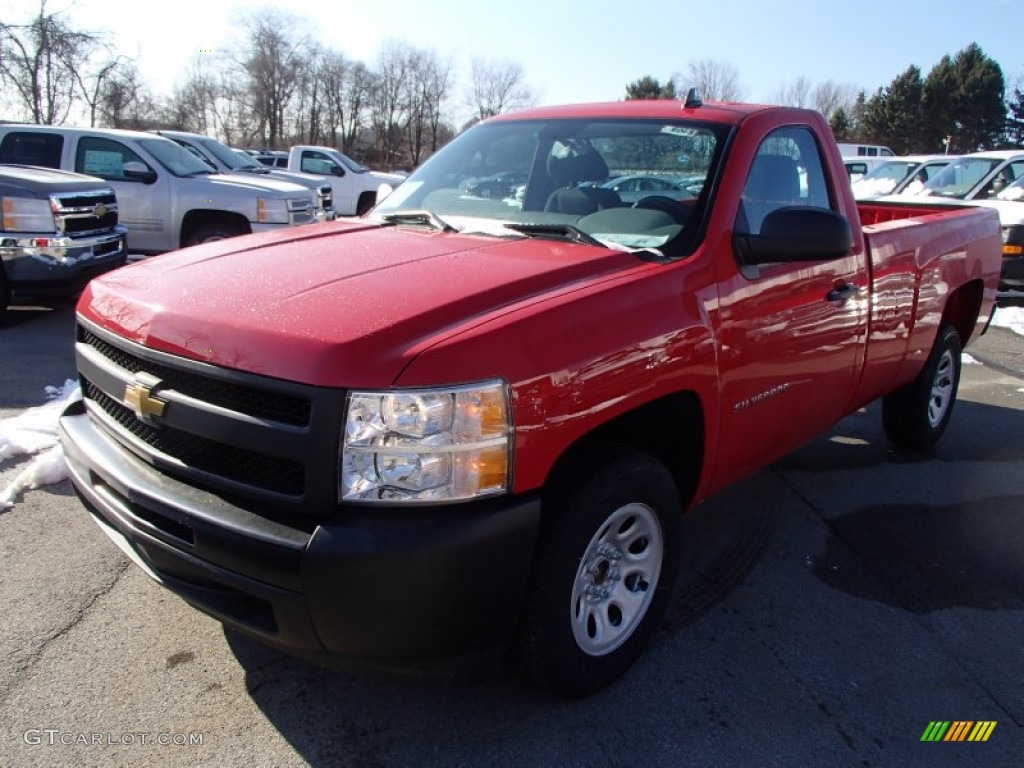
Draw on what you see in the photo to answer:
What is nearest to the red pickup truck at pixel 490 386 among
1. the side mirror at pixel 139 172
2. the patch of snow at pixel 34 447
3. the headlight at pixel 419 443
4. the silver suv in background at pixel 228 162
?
the headlight at pixel 419 443

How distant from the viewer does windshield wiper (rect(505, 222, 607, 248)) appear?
3005 millimetres

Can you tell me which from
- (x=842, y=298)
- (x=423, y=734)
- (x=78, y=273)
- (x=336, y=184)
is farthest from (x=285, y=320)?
(x=336, y=184)

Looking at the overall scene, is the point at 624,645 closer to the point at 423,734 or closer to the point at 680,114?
the point at 423,734

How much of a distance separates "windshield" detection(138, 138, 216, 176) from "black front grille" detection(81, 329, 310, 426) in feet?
29.3

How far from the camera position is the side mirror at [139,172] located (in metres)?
9.98

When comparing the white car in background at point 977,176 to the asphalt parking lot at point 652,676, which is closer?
the asphalt parking lot at point 652,676

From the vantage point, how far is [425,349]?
2.06 m

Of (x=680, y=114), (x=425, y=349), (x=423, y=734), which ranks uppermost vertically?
(x=680, y=114)

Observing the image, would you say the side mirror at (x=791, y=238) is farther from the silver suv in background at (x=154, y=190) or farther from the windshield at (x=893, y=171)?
the windshield at (x=893, y=171)

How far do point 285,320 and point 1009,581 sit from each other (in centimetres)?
333

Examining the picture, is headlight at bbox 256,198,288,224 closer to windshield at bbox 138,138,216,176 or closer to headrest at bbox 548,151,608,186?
windshield at bbox 138,138,216,176

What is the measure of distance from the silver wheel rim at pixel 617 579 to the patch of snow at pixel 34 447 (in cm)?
245

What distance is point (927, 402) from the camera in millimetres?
4969

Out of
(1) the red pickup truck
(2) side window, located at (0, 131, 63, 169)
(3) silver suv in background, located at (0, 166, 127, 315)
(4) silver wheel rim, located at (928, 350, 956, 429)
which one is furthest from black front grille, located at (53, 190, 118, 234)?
(4) silver wheel rim, located at (928, 350, 956, 429)
